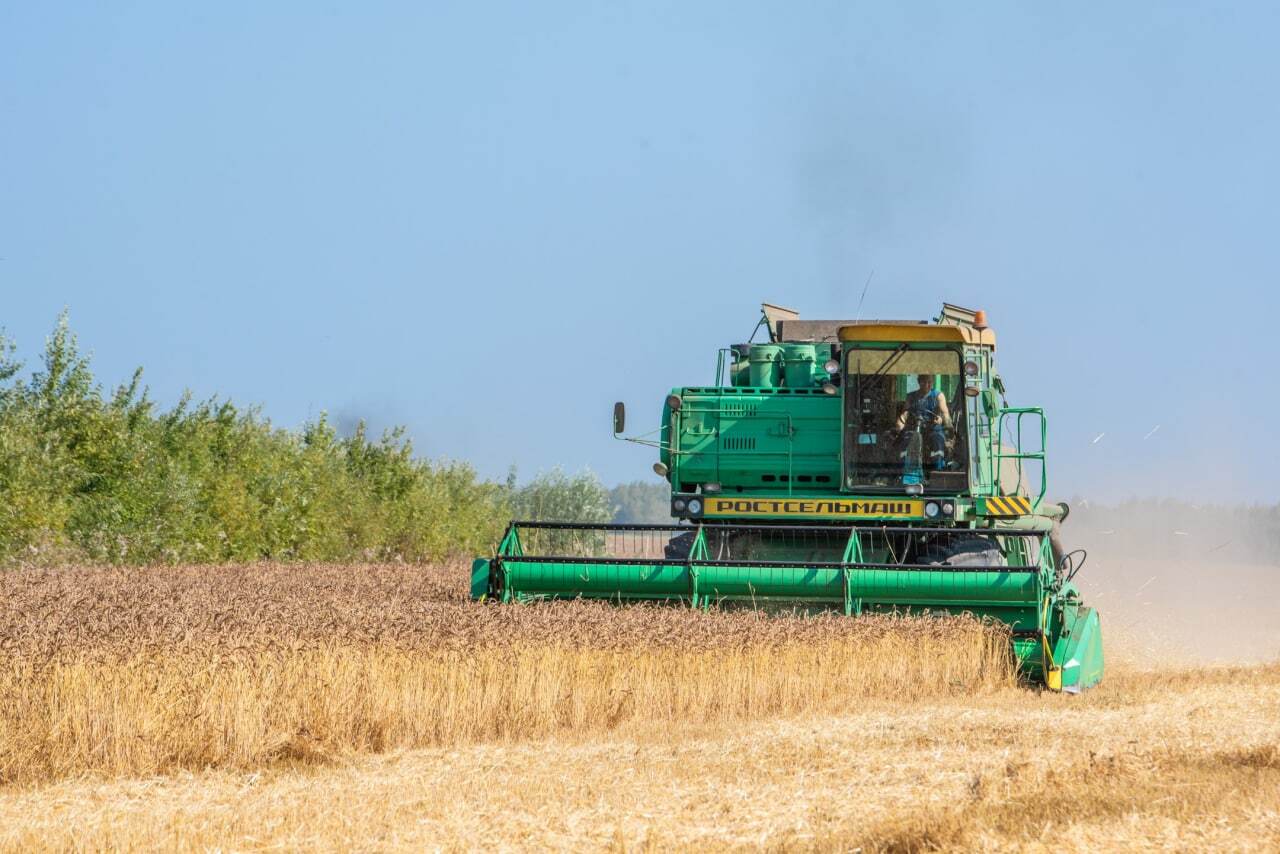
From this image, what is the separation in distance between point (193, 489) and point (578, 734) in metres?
14.1

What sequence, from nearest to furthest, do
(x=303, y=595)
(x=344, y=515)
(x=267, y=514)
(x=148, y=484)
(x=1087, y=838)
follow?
(x=1087, y=838), (x=303, y=595), (x=148, y=484), (x=267, y=514), (x=344, y=515)

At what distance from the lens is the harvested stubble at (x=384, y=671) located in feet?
26.7

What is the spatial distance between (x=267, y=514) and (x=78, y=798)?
17.7 metres

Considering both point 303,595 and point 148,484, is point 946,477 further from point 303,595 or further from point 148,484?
point 148,484

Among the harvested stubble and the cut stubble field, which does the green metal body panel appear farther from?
the cut stubble field

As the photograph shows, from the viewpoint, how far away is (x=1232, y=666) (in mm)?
14344

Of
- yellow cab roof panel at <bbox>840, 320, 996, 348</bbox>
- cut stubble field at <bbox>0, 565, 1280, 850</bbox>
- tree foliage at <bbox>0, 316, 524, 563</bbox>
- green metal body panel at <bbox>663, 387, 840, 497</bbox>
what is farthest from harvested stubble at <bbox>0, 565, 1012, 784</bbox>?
tree foliage at <bbox>0, 316, 524, 563</bbox>

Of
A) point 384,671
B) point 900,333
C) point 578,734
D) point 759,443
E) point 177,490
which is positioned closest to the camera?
point 384,671

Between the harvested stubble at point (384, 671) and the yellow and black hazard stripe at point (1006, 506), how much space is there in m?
2.11

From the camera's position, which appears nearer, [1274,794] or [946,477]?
[1274,794]

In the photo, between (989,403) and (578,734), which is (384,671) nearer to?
(578,734)

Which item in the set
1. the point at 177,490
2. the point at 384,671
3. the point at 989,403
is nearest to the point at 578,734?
the point at 384,671

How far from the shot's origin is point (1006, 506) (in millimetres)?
13664

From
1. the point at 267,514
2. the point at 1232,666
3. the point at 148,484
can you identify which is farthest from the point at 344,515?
the point at 1232,666
